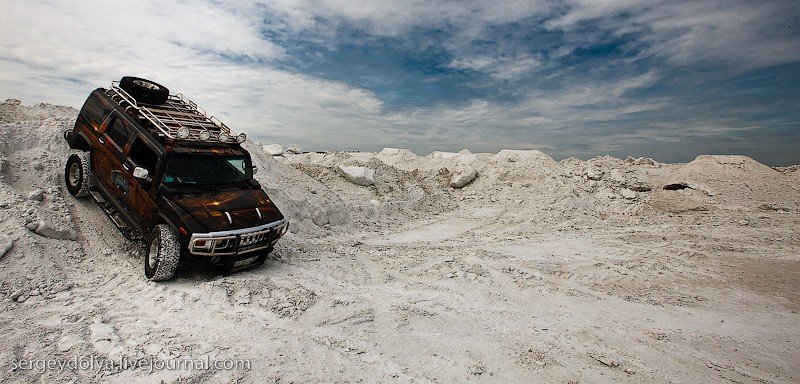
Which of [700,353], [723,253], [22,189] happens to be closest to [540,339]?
[700,353]

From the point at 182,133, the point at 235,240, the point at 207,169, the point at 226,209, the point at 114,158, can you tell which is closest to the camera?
the point at 235,240

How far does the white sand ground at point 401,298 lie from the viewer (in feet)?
14.3

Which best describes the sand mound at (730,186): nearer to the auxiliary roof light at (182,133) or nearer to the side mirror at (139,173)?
the auxiliary roof light at (182,133)

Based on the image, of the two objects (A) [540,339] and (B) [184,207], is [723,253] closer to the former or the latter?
(A) [540,339]

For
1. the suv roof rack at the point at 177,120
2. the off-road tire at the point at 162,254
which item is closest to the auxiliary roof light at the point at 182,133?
the suv roof rack at the point at 177,120

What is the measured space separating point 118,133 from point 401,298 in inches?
252

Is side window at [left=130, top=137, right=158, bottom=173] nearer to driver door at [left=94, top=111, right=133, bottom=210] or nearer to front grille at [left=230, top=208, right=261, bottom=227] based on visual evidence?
driver door at [left=94, top=111, right=133, bottom=210]

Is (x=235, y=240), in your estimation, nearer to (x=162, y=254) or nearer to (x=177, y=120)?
(x=162, y=254)

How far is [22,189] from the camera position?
765 centimetres

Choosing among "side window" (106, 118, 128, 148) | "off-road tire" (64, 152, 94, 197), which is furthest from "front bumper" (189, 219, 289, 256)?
"off-road tire" (64, 152, 94, 197)

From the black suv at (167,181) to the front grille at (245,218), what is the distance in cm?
2

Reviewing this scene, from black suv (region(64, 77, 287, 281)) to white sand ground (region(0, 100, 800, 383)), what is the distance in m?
0.51

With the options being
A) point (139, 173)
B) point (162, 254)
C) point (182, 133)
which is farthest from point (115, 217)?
point (162, 254)

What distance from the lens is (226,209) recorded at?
628 centimetres
